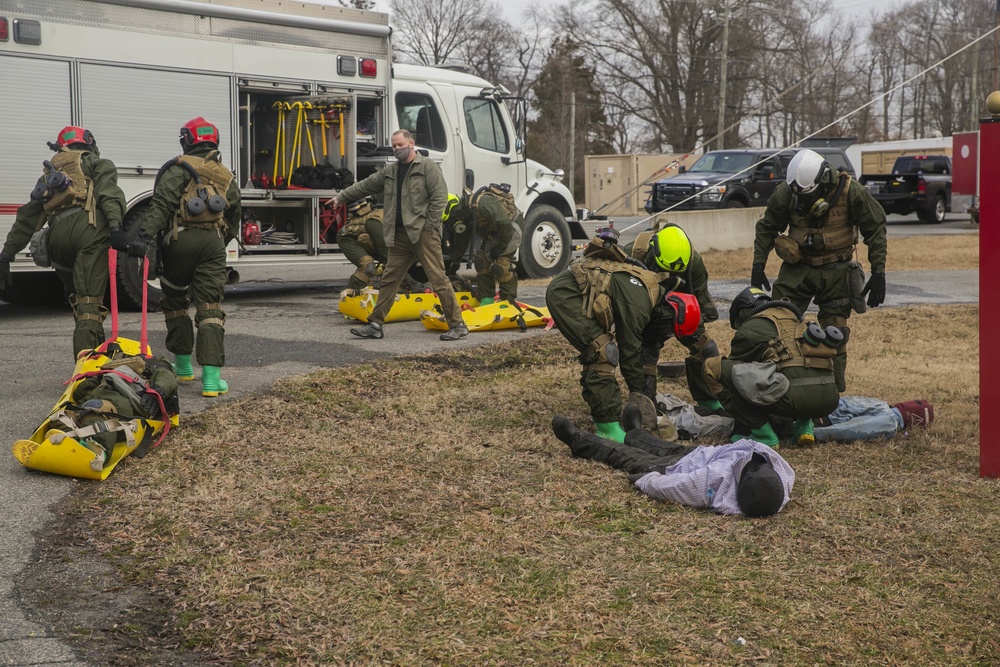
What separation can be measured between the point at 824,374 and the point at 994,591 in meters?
2.03

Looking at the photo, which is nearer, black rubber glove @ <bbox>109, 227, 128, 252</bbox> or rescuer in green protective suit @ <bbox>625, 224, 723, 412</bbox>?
rescuer in green protective suit @ <bbox>625, 224, 723, 412</bbox>

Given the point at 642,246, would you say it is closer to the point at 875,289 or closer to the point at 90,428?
the point at 875,289

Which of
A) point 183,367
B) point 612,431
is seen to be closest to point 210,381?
point 183,367

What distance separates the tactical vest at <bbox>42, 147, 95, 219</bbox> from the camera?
704cm

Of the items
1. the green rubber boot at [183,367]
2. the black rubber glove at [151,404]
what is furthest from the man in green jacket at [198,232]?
the black rubber glove at [151,404]

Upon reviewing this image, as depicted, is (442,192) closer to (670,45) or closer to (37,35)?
(37,35)

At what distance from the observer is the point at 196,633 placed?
12.2 feet

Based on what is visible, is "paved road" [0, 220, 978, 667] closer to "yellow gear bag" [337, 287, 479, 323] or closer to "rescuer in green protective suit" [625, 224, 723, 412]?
"yellow gear bag" [337, 287, 479, 323]

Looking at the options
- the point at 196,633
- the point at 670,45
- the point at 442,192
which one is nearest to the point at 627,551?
the point at 196,633

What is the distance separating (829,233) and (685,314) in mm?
1541

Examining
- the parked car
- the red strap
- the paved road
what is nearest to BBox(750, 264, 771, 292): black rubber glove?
the paved road

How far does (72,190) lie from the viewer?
704 cm

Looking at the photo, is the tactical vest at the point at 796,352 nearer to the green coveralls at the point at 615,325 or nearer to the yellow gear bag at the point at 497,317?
the green coveralls at the point at 615,325

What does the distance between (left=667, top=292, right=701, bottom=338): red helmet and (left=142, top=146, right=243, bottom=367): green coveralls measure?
305 cm
